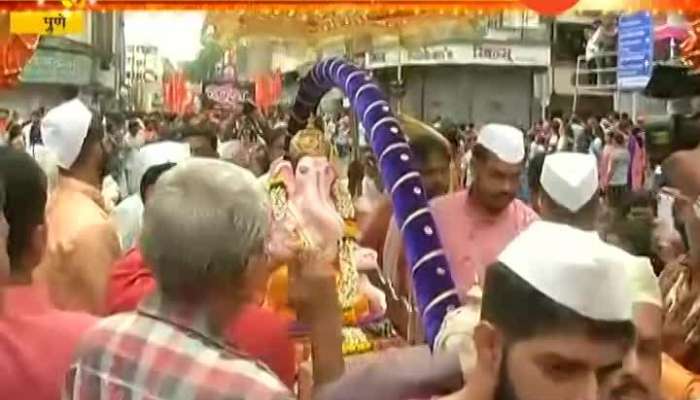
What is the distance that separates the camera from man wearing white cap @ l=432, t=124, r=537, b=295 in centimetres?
526

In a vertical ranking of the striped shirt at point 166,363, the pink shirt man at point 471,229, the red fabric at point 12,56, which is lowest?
the pink shirt man at point 471,229

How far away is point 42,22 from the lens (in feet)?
36.3

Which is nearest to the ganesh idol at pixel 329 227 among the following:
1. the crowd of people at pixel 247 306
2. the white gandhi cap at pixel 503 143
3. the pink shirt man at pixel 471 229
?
the pink shirt man at pixel 471 229

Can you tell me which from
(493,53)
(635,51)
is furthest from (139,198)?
(493,53)

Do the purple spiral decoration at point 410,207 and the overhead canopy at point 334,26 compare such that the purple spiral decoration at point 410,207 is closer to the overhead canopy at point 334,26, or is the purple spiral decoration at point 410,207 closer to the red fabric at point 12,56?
the red fabric at point 12,56

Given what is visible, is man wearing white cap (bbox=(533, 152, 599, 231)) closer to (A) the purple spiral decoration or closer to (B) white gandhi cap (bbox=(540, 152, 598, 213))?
(B) white gandhi cap (bbox=(540, 152, 598, 213))

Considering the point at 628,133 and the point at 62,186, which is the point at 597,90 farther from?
the point at 62,186

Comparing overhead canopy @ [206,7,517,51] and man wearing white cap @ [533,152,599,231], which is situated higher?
overhead canopy @ [206,7,517,51]

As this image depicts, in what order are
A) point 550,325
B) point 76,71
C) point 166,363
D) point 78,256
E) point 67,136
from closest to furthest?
point 550,325
point 166,363
point 78,256
point 67,136
point 76,71

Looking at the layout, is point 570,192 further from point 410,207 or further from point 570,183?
point 410,207

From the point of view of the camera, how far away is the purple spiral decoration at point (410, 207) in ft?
15.8

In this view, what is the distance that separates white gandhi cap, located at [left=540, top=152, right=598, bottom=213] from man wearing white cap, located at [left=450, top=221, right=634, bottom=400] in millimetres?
2671

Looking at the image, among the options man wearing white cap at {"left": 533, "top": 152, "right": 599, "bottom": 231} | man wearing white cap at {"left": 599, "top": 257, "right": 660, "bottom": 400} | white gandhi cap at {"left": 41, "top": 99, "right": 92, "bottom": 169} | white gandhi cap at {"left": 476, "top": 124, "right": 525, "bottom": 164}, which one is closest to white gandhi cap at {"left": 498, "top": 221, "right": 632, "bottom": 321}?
man wearing white cap at {"left": 599, "top": 257, "right": 660, "bottom": 400}

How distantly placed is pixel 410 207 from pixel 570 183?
1.95 ft
